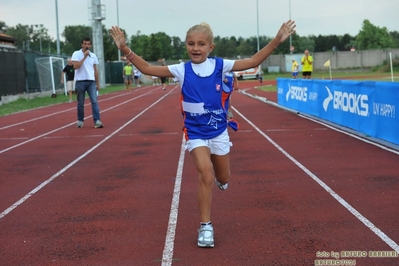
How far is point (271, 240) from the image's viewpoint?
5.26 meters

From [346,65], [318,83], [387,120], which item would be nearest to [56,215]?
[387,120]

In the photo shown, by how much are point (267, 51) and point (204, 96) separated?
2.27 feet

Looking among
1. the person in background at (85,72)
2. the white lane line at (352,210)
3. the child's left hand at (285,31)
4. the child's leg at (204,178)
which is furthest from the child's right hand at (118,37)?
the person in background at (85,72)

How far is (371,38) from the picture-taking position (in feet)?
444

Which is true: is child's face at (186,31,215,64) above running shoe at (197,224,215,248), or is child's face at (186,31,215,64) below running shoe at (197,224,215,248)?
above

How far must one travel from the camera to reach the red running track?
5.01 m

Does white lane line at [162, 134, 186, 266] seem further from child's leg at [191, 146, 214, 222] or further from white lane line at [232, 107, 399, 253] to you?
white lane line at [232, 107, 399, 253]

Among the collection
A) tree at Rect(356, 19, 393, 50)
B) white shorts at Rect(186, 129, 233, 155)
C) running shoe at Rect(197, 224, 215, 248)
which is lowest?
running shoe at Rect(197, 224, 215, 248)

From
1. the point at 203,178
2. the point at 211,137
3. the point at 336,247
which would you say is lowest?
the point at 336,247

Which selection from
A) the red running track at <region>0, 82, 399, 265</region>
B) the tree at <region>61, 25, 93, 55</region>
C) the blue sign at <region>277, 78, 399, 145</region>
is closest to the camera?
the red running track at <region>0, 82, 399, 265</region>

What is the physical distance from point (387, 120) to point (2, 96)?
19.5m

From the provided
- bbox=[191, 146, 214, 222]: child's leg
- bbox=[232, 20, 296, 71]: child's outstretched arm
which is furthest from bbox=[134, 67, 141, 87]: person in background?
bbox=[191, 146, 214, 222]: child's leg

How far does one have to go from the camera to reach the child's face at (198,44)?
5215 mm

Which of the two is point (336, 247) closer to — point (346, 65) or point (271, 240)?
point (271, 240)
